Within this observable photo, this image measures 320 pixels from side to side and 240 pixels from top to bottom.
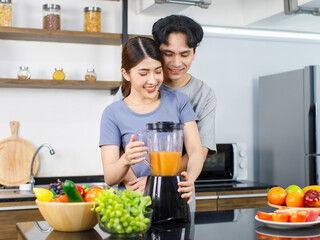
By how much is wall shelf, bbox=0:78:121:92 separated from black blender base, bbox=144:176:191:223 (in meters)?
1.97

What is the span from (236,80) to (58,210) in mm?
3042

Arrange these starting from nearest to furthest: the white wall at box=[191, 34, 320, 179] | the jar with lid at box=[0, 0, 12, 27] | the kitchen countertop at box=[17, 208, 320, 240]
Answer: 1. the kitchen countertop at box=[17, 208, 320, 240]
2. the jar with lid at box=[0, 0, 12, 27]
3. the white wall at box=[191, 34, 320, 179]

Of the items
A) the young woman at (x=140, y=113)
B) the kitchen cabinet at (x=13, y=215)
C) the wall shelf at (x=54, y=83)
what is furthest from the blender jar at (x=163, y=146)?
the wall shelf at (x=54, y=83)

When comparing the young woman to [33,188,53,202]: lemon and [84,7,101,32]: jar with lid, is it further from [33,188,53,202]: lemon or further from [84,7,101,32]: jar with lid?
[84,7,101,32]: jar with lid

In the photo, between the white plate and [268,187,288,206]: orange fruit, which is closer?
the white plate

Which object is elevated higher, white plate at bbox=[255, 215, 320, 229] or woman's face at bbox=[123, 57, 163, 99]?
woman's face at bbox=[123, 57, 163, 99]

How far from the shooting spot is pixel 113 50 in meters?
3.64

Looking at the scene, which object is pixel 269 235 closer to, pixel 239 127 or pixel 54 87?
pixel 54 87

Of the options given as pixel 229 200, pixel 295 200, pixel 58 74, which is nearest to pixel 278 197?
pixel 295 200

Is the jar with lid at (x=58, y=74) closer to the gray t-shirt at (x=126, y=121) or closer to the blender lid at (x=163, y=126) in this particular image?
the gray t-shirt at (x=126, y=121)

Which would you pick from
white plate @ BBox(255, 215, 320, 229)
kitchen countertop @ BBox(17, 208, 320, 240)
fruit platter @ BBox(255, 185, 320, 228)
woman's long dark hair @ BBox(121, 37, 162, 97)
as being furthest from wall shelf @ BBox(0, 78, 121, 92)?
white plate @ BBox(255, 215, 320, 229)

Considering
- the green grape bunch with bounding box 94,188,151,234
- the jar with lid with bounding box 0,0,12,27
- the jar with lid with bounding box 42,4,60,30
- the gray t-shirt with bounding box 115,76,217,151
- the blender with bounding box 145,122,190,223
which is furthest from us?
the jar with lid with bounding box 42,4,60,30

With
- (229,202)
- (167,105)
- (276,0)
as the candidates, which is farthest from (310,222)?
(276,0)

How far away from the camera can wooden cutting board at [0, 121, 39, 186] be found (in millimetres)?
3310
